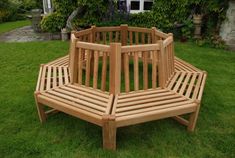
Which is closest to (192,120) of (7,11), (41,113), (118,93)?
(118,93)

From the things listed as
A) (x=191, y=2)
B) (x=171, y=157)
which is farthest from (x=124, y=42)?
(x=191, y=2)

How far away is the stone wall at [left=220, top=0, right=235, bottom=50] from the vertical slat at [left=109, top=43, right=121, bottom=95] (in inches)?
227

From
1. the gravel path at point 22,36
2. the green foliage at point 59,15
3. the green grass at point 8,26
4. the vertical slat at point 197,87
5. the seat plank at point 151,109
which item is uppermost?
the green foliage at point 59,15

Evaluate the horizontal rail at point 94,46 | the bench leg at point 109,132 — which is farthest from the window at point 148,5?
the bench leg at point 109,132

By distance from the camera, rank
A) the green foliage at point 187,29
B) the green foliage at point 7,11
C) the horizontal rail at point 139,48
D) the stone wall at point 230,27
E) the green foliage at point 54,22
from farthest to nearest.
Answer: the green foliage at point 7,11
the green foliage at point 54,22
the green foliage at point 187,29
the stone wall at point 230,27
the horizontal rail at point 139,48

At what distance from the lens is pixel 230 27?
24.7 feet

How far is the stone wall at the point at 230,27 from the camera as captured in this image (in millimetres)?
7430

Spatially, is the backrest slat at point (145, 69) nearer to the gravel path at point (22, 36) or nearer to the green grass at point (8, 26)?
the gravel path at point (22, 36)

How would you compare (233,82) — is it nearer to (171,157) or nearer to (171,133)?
(171,133)

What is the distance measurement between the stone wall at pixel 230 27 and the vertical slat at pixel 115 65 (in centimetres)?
576

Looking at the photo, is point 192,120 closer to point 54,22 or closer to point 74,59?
point 74,59

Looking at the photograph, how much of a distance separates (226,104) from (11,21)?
14.2 metres

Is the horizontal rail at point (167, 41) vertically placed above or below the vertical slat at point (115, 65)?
above

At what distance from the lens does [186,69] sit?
448 centimetres
